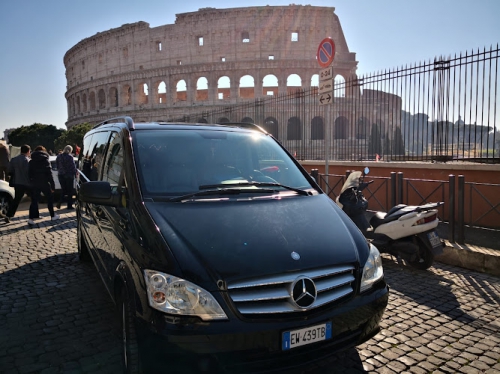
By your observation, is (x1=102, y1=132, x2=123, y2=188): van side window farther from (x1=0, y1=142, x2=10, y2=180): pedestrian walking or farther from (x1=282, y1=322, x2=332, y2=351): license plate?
(x1=0, y1=142, x2=10, y2=180): pedestrian walking

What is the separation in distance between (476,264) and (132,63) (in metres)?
56.6

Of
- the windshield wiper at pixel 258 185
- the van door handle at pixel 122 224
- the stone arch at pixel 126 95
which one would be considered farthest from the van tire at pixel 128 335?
the stone arch at pixel 126 95

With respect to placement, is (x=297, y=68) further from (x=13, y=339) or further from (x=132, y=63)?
(x=13, y=339)

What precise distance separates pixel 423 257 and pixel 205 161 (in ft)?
11.0

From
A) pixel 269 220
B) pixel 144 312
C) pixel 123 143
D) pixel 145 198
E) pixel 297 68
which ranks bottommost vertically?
pixel 144 312

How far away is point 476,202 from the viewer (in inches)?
252

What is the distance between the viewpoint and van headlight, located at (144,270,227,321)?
1.95 meters

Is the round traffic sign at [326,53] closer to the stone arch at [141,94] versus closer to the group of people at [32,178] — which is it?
the group of people at [32,178]

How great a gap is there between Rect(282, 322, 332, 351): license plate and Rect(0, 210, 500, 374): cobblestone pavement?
23 cm

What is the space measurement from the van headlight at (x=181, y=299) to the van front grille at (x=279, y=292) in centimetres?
12

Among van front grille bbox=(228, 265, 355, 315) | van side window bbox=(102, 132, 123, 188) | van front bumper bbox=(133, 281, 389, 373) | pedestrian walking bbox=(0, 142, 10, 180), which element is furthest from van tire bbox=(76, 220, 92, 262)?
pedestrian walking bbox=(0, 142, 10, 180)

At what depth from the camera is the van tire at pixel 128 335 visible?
208 cm

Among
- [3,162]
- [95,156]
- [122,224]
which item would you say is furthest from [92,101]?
[122,224]

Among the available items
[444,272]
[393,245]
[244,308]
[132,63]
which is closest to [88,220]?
[244,308]
